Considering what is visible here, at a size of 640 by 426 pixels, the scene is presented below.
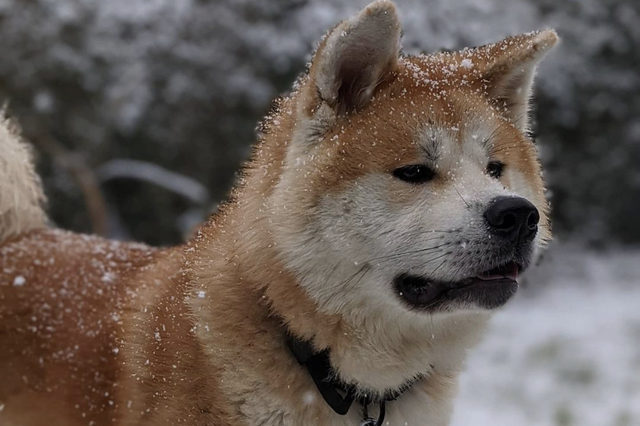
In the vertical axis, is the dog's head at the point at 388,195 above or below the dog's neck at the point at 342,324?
above

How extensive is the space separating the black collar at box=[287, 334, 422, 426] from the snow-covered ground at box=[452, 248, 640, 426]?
2223 mm

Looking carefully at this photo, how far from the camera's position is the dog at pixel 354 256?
2.10m

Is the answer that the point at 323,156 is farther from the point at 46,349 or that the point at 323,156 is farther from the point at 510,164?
the point at 46,349

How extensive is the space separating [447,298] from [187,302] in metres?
0.84

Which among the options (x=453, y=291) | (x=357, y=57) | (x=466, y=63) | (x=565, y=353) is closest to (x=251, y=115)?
(x=565, y=353)

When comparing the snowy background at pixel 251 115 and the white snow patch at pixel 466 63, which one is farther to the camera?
the snowy background at pixel 251 115

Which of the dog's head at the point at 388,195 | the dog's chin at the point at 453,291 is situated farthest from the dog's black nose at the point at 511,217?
the dog's chin at the point at 453,291

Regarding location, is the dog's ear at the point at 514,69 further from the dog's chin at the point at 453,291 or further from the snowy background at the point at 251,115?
the snowy background at the point at 251,115

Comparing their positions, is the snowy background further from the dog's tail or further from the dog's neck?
the dog's neck

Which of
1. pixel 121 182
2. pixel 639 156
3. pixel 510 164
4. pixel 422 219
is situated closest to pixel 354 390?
pixel 422 219

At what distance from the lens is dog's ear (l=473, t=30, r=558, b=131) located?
7.88 feet

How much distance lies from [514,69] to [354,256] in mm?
895

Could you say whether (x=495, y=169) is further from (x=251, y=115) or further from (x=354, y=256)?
(x=251, y=115)

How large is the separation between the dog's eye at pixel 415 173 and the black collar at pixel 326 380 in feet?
1.86
